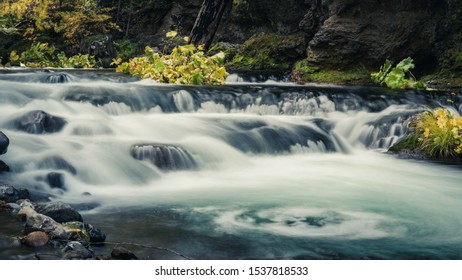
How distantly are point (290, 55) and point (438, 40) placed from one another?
3965 millimetres

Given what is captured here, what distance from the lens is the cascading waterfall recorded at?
4.30 meters

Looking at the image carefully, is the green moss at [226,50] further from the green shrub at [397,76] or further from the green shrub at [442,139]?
the green shrub at [442,139]

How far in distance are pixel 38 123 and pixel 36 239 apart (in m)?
3.76

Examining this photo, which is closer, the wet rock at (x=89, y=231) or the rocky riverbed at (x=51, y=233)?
the rocky riverbed at (x=51, y=233)

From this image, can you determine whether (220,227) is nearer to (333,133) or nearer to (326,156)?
(326,156)

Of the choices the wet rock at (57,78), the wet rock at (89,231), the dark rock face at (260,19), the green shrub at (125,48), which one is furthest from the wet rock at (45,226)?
the green shrub at (125,48)

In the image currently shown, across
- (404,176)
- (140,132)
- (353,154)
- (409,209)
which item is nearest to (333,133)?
(353,154)

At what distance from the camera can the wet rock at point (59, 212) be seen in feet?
13.6

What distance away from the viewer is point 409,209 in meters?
5.28

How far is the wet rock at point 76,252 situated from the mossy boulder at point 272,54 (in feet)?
40.3

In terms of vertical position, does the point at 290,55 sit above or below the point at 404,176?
above

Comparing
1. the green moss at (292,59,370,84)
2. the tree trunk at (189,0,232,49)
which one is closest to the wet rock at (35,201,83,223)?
the green moss at (292,59,370,84)

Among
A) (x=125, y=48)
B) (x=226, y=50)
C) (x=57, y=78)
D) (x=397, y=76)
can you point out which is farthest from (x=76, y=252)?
(x=125, y=48)

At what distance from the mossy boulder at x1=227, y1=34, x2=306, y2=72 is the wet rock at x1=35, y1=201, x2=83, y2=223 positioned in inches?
458
